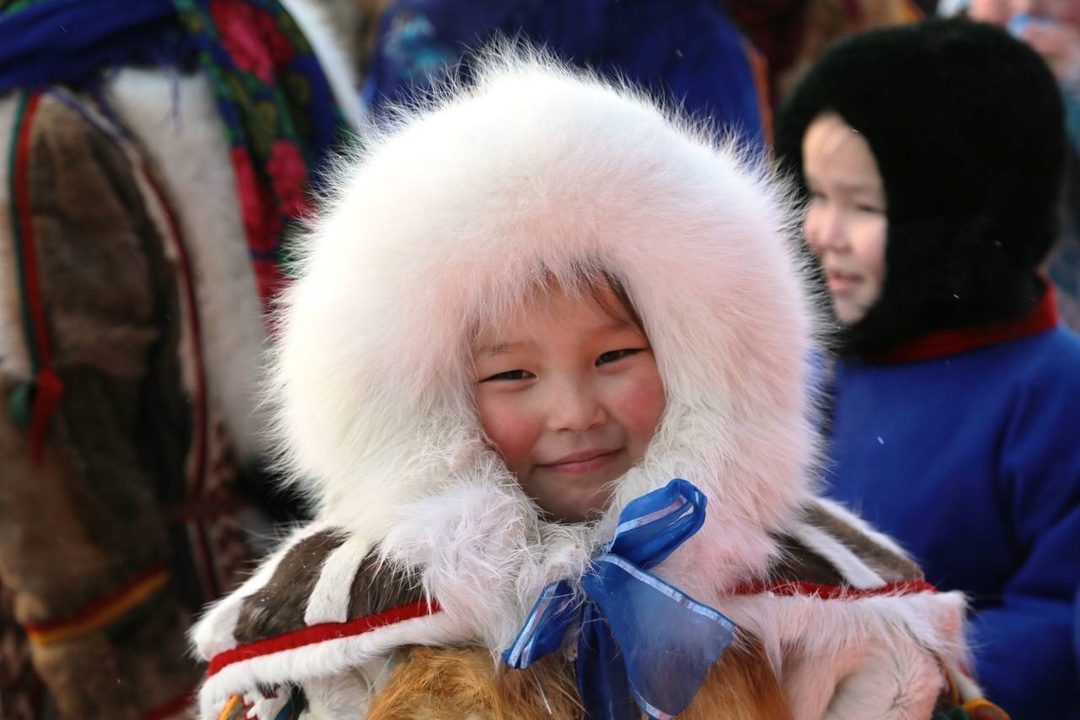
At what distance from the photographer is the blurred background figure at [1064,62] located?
2033 millimetres

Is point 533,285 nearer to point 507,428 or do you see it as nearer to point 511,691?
point 507,428

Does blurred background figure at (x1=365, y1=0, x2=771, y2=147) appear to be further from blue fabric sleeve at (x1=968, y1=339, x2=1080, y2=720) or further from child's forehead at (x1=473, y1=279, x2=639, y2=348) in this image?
child's forehead at (x1=473, y1=279, x2=639, y2=348)

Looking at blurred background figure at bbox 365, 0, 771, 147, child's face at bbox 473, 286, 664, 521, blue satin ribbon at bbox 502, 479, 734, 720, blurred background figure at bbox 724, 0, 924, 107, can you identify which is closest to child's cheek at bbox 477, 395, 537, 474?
child's face at bbox 473, 286, 664, 521

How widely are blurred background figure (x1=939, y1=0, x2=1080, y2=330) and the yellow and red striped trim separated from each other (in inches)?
67.2

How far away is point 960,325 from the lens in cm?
162

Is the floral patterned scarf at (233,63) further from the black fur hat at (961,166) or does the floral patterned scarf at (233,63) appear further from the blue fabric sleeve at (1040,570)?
the blue fabric sleeve at (1040,570)

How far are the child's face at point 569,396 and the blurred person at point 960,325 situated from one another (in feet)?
2.00

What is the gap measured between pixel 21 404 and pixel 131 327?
0.61 feet

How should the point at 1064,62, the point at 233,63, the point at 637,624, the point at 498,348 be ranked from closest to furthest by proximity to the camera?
1. the point at 637,624
2. the point at 498,348
3. the point at 233,63
4. the point at 1064,62

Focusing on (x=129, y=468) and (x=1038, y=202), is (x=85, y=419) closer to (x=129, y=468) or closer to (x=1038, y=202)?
(x=129, y=468)

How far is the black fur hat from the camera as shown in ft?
5.16

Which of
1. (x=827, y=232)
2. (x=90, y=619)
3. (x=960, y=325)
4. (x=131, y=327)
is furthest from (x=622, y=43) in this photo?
(x=90, y=619)

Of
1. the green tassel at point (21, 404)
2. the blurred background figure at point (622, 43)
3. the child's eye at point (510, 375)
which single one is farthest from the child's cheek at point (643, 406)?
the blurred background figure at point (622, 43)

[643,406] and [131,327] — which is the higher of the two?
[131,327]
